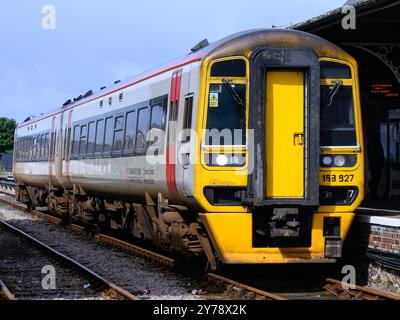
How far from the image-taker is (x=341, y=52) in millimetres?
9344

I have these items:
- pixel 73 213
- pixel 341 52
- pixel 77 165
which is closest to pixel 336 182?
pixel 341 52

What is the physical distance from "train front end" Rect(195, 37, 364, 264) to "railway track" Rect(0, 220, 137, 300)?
1.59m

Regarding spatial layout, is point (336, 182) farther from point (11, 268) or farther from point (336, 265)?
point (11, 268)

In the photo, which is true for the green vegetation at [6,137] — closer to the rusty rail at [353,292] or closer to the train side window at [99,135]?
the train side window at [99,135]

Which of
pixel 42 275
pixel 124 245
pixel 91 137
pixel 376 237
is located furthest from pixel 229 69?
pixel 91 137

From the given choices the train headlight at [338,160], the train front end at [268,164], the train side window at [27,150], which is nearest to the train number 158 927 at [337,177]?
the train front end at [268,164]

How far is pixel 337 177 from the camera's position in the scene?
9.09 m

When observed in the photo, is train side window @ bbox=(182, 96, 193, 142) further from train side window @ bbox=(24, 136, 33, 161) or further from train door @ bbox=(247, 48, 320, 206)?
train side window @ bbox=(24, 136, 33, 161)

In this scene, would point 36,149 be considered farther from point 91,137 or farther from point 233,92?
point 233,92

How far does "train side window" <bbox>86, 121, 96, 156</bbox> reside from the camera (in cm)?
1435

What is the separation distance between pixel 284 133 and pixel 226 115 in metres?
0.74

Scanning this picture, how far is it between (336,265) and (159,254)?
324 centimetres
